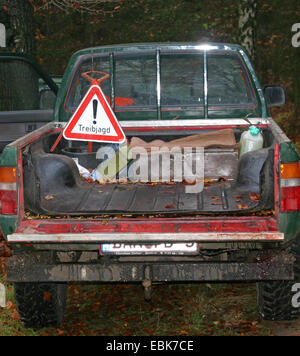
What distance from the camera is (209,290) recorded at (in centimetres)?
604

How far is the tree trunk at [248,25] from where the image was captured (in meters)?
15.6

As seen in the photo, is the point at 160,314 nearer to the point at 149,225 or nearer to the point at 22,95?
the point at 149,225

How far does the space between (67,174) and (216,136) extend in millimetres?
1596

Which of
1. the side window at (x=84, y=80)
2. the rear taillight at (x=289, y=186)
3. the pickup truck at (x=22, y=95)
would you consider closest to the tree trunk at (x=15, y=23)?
the pickup truck at (x=22, y=95)

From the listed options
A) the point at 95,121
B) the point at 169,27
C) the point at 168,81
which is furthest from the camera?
the point at 169,27

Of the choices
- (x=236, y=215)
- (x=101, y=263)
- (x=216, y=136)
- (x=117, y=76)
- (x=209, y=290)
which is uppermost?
(x=117, y=76)

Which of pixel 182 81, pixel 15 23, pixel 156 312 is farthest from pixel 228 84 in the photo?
pixel 15 23

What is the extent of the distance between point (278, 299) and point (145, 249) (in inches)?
48.7

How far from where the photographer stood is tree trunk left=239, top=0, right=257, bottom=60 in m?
15.6

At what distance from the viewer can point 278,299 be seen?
16.2ft

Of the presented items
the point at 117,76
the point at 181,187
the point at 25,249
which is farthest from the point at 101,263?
the point at 117,76

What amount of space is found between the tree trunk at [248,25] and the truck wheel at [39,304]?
37.8 feet

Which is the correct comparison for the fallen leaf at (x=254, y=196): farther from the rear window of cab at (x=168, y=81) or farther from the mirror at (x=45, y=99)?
the mirror at (x=45, y=99)

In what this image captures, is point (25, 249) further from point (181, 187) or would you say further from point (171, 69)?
point (171, 69)
